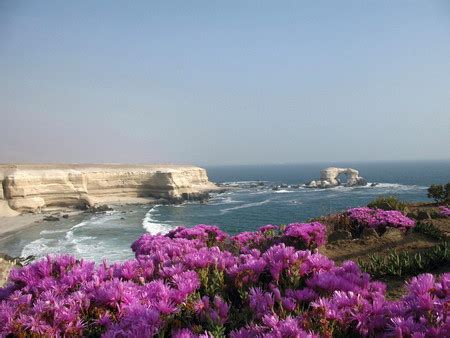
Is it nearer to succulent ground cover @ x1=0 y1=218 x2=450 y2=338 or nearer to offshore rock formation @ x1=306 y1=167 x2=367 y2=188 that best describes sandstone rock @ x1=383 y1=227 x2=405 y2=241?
succulent ground cover @ x1=0 y1=218 x2=450 y2=338

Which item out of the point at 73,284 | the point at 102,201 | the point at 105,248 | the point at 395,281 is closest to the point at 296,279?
the point at 73,284

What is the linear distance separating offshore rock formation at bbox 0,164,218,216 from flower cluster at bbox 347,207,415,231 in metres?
56.2

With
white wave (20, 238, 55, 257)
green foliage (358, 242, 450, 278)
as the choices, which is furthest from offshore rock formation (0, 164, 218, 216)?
green foliage (358, 242, 450, 278)

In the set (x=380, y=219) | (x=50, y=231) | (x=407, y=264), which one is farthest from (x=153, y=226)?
(x=407, y=264)

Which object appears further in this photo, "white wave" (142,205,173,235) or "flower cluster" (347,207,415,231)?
"white wave" (142,205,173,235)

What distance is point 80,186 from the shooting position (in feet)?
217

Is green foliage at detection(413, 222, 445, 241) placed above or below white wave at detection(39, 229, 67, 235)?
above

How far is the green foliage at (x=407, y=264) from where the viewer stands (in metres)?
6.46

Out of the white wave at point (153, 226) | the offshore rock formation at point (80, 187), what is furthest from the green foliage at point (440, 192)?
the offshore rock formation at point (80, 187)

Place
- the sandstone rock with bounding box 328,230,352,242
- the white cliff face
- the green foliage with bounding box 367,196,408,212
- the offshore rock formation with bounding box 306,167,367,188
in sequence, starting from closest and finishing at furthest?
the sandstone rock with bounding box 328,230,352,242 < the green foliage with bounding box 367,196,408,212 < the white cliff face < the offshore rock formation with bounding box 306,167,367,188

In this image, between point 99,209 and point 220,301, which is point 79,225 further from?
point 220,301

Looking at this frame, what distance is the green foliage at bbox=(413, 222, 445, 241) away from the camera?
943cm

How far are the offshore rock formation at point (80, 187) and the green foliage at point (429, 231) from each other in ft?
189

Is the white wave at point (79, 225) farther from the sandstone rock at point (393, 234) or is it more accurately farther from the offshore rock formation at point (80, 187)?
the sandstone rock at point (393, 234)
